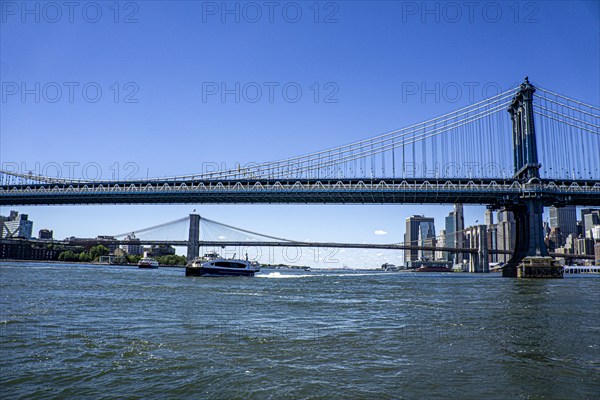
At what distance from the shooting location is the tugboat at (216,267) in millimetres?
55469

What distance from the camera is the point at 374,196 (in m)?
56.8

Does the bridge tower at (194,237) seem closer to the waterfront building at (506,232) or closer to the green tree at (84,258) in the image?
the green tree at (84,258)

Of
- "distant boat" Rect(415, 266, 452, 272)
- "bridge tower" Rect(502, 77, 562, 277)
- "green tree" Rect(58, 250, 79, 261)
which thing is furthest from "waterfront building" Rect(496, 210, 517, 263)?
"green tree" Rect(58, 250, 79, 261)

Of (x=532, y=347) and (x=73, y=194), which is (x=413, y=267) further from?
(x=532, y=347)

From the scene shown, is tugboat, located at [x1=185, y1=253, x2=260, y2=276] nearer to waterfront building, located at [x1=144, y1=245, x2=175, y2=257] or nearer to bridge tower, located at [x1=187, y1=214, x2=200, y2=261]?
bridge tower, located at [x1=187, y1=214, x2=200, y2=261]

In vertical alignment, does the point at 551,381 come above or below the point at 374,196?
below

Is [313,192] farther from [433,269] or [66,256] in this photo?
[433,269]

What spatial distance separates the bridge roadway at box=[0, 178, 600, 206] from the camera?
5438 cm

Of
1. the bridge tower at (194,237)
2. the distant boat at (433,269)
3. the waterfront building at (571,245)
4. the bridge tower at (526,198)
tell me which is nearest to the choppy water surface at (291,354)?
the bridge tower at (526,198)

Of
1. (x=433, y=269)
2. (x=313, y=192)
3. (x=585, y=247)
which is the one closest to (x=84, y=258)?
(x=313, y=192)

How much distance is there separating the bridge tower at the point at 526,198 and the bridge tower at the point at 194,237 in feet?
202

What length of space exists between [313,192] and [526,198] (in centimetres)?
2508

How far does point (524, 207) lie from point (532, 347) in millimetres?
52066

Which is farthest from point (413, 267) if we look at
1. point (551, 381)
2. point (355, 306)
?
point (551, 381)
